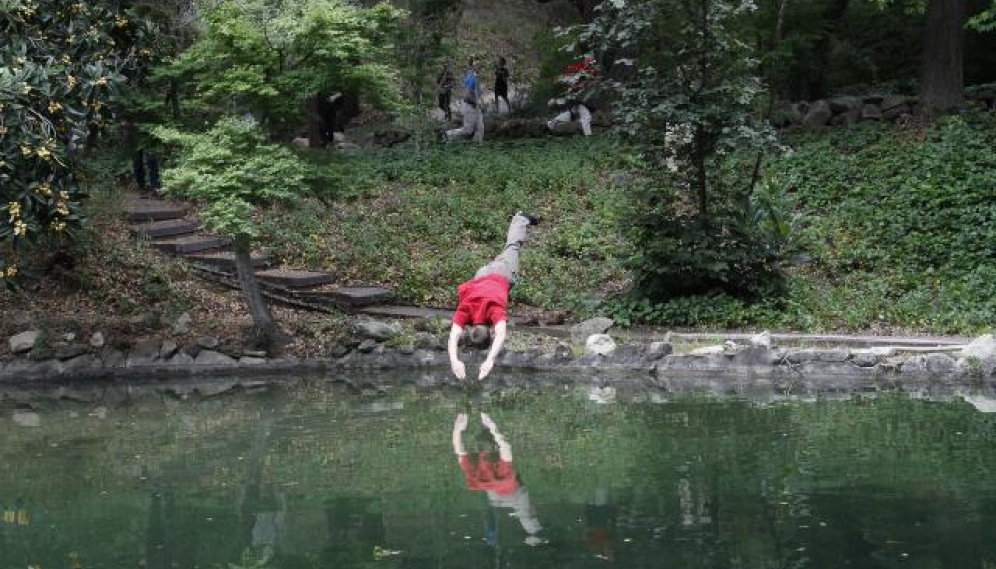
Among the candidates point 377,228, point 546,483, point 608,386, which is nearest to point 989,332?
point 608,386

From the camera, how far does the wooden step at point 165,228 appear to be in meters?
17.6

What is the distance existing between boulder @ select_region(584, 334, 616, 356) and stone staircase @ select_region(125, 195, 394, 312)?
3680 millimetres

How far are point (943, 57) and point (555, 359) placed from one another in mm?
10556

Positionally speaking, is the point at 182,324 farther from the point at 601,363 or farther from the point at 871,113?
the point at 871,113

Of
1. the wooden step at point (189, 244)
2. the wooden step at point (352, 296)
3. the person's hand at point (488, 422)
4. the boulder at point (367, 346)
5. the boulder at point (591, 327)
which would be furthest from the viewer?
the wooden step at point (189, 244)

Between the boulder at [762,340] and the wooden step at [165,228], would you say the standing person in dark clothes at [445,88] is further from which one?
the boulder at [762,340]

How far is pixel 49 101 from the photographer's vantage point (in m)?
12.2

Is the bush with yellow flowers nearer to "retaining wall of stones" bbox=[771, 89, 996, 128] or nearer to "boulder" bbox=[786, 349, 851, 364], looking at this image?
"boulder" bbox=[786, 349, 851, 364]

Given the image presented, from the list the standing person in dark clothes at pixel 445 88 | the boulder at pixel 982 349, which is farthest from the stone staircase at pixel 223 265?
the standing person in dark clothes at pixel 445 88

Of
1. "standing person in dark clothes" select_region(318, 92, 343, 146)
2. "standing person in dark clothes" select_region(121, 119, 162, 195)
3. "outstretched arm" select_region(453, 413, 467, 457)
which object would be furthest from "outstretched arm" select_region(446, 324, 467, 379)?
"standing person in dark clothes" select_region(318, 92, 343, 146)

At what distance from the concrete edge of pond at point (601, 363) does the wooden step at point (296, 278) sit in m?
2.07

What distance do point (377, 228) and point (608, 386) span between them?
253 inches

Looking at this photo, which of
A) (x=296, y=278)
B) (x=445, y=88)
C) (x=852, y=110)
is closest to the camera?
(x=296, y=278)

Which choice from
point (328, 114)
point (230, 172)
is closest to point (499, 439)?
point (230, 172)
